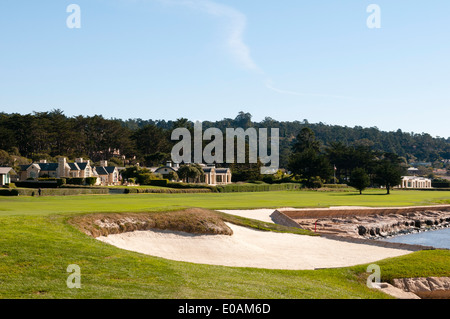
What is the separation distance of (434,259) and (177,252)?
37.6 ft

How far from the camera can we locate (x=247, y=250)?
2525 centimetres

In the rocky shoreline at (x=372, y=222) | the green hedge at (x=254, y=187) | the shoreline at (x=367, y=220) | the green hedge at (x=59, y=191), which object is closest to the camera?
the shoreline at (x=367, y=220)

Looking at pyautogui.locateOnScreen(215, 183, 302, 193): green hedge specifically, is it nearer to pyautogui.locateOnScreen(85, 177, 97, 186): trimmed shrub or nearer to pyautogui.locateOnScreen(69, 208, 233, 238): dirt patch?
pyautogui.locateOnScreen(85, 177, 97, 186): trimmed shrub

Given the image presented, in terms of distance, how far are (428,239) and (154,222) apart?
24582 mm

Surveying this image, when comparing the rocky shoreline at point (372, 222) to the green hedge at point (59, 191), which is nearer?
the rocky shoreline at point (372, 222)

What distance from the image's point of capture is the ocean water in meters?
37.1

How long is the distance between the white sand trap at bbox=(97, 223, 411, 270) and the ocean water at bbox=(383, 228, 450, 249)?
1112 centimetres

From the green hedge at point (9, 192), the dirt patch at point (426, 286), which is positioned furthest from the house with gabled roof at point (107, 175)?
the dirt patch at point (426, 286)

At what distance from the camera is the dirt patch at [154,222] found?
23.0 m

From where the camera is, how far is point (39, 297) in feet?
38.8

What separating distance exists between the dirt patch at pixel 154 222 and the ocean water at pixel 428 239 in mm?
17057

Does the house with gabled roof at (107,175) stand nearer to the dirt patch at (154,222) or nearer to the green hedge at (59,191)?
the green hedge at (59,191)
